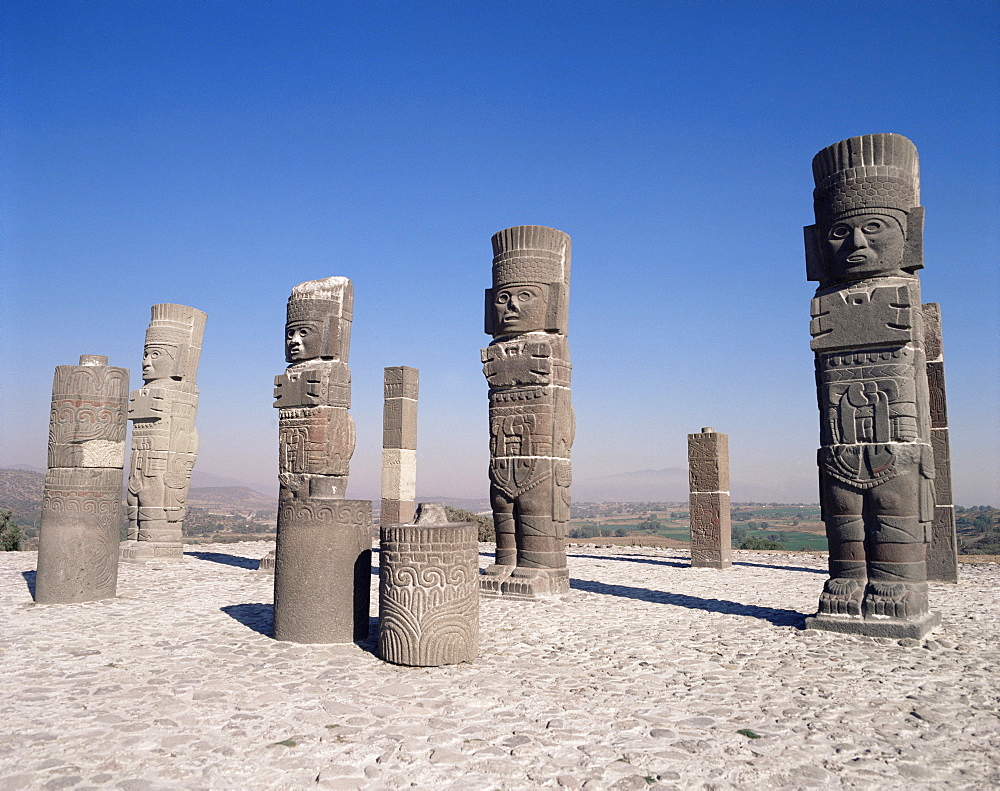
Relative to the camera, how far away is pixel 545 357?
362 inches

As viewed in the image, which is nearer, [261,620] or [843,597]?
[843,597]

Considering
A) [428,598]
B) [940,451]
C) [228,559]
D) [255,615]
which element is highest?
[940,451]

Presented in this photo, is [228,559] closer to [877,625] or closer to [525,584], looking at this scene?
[525,584]

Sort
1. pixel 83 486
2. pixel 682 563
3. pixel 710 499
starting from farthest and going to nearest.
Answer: pixel 682 563
pixel 710 499
pixel 83 486

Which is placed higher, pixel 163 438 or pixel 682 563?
pixel 163 438

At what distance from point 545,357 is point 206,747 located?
626cm

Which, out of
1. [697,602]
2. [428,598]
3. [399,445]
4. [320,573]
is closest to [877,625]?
[697,602]

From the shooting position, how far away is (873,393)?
6941mm

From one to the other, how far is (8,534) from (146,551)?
5958 mm

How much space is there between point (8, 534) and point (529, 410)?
14.1m

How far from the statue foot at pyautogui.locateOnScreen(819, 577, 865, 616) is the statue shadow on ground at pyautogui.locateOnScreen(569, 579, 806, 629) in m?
0.40

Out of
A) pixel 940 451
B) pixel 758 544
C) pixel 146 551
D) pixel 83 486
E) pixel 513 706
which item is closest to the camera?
pixel 513 706

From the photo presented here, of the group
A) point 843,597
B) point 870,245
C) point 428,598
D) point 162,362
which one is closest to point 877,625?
point 843,597

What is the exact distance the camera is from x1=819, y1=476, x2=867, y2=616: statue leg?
691 centimetres
